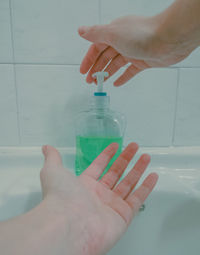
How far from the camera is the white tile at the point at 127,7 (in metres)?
0.43

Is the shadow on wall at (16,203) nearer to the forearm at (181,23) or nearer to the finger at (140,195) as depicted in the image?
the finger at (140,195)

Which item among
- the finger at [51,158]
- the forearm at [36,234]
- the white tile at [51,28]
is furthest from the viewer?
the white tile at [51,28]

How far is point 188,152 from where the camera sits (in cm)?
50

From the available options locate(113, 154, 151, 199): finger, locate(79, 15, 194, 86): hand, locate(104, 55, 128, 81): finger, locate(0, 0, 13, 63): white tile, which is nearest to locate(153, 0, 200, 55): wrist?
locate(79, 15, 194, 86): hand

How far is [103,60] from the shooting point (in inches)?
15.7

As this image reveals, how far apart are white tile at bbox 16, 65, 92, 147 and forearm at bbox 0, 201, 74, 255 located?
0.25 m

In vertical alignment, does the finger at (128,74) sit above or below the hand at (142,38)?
below

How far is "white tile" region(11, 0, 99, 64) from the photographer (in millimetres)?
421

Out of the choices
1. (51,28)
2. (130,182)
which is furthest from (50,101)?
(130,182)

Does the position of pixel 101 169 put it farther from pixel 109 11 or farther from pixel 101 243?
pixel 109 11

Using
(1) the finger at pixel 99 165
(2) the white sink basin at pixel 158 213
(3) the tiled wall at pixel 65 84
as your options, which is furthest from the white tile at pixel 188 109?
(1) the finger at pixel 99 165

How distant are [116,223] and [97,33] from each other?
31 cm

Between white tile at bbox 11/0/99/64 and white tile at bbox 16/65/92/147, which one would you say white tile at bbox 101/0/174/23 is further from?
white tile at bbox 16/65/92/147

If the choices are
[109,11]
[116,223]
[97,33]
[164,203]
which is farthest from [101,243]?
[109,11]
